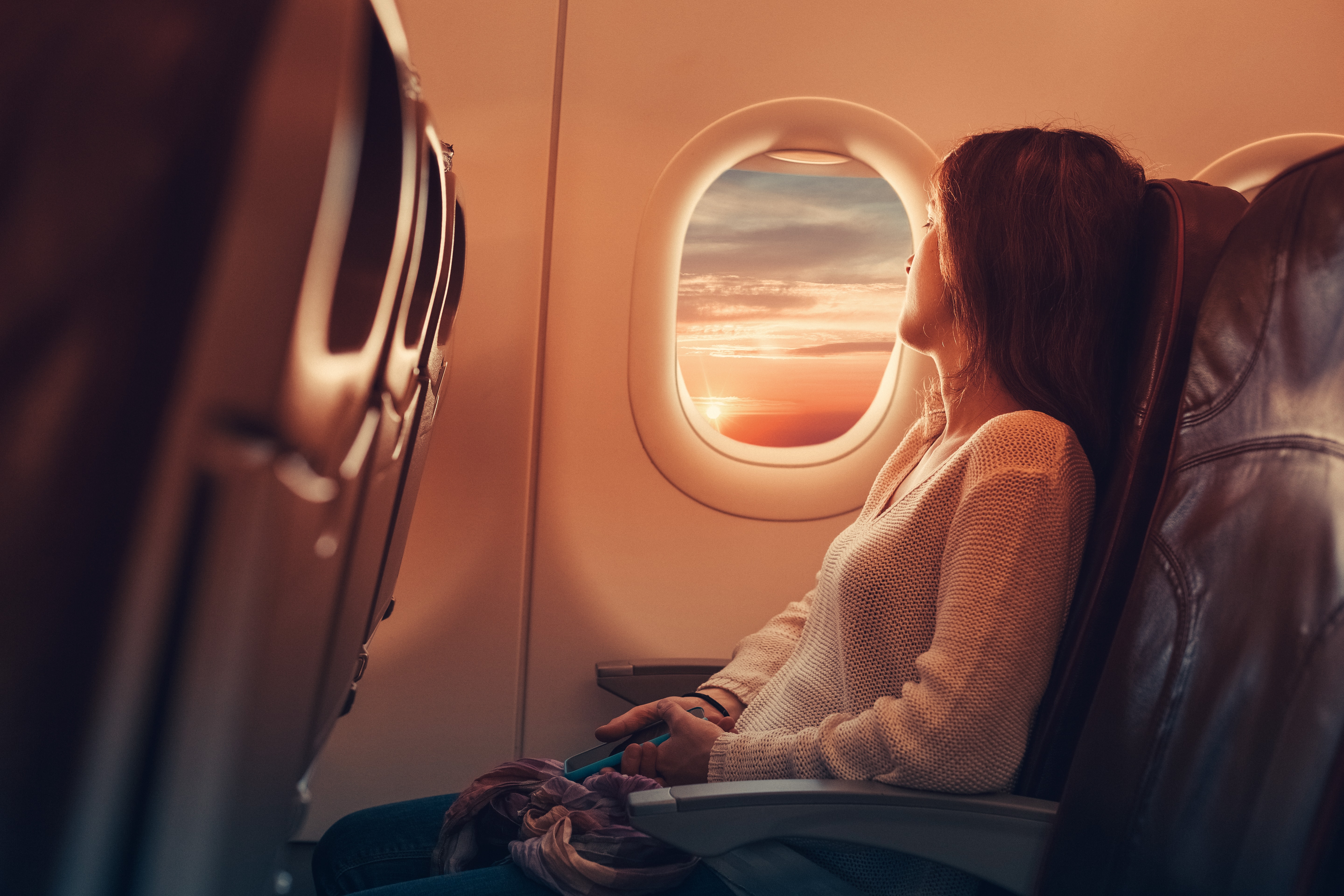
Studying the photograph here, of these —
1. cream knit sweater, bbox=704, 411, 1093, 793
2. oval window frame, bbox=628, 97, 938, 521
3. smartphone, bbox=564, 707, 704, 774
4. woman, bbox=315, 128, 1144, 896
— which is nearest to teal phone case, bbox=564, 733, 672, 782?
smartphone, bbox=564, 707, 704, 774

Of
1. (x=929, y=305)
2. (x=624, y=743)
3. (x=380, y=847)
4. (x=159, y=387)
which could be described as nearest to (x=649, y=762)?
(x=624, y=743)

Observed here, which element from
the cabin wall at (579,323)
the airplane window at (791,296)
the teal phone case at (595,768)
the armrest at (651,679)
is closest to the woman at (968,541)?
the teal phone case at (595,768)

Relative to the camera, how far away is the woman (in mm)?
895

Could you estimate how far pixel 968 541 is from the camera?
932 millimetres

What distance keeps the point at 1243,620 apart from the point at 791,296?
1865 millimetres

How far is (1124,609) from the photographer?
0.78 metres

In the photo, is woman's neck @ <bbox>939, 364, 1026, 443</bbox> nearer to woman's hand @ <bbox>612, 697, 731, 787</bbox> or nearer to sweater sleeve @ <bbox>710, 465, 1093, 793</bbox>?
sweater sleeve @ <bbox>710, 465, 1093, 793</bbox>

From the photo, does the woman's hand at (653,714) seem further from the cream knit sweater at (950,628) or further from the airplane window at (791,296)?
the airplane window at (791,296)

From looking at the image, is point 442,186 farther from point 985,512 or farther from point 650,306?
point 650,306

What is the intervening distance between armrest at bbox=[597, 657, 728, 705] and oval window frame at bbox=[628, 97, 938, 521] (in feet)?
1.23

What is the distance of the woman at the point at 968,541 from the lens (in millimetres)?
895

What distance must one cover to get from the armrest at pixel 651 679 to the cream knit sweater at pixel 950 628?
0.72 meters

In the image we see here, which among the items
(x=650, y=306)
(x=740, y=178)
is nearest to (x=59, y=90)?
(x=650, y=306)

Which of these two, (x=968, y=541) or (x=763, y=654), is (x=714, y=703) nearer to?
(x=763, y=654)
